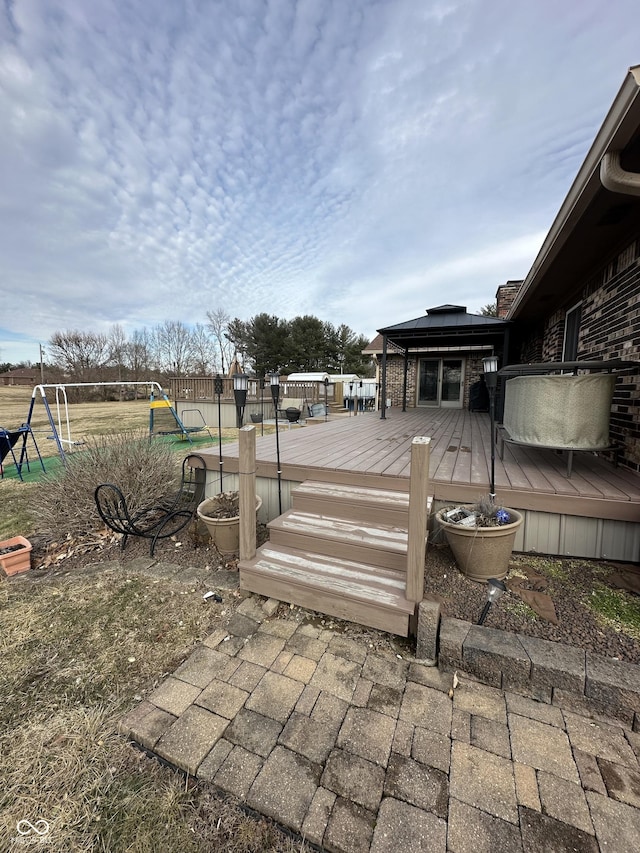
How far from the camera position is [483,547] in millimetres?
2375

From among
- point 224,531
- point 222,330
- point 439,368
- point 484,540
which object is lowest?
point 224,531

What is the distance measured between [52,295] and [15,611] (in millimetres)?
38194

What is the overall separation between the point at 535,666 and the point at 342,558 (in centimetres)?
124

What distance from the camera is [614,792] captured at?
127cm

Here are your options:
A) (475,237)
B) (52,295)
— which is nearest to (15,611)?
(475,237)

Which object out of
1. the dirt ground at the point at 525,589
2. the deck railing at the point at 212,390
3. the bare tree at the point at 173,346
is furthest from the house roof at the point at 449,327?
the bare tree at the point at 173,346

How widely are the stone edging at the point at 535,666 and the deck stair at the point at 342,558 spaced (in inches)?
7.5

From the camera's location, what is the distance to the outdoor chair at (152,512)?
318 centimetres

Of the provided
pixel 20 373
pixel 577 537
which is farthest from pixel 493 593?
pixel 20 373

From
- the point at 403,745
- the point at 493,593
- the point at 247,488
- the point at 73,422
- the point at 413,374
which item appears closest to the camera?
the point at 403,745

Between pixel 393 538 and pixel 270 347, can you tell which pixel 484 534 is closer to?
pixel 393 538

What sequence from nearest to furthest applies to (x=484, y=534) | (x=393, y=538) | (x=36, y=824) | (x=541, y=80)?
(x=36, y=824) < (x=484, y=534) < (x=393, y=538) < (x=541, y=80)

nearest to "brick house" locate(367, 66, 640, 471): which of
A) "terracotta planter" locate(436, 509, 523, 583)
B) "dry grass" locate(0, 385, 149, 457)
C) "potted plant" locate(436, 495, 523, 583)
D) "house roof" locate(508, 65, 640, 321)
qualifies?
"house roof" locate(508, 65, 640, 321)

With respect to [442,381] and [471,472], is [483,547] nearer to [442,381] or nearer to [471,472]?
[471,472]
